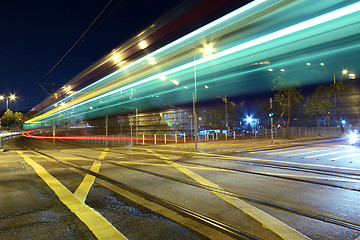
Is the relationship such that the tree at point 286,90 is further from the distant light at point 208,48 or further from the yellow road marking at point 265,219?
the yellow road marking at point 265,219

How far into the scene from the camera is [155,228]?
12.2 ft

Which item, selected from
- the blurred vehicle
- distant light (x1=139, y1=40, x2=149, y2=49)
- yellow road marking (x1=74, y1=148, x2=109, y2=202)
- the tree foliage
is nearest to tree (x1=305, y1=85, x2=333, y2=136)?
the blurred vehicle

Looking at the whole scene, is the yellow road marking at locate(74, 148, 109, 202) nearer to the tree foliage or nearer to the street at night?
the street at night

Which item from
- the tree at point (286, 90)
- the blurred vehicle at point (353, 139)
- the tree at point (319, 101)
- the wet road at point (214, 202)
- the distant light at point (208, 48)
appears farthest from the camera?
the tree at point (319, 101)

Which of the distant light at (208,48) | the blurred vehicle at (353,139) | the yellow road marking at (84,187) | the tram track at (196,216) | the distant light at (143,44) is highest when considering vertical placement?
the distant light at (143,44)

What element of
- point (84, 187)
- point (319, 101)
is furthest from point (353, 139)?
point (84, 187)

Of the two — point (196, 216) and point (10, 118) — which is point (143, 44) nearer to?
point (196, 216)

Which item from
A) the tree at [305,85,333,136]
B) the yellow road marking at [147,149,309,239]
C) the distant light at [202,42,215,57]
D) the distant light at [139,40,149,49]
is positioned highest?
the distant light at [139,40,149,49]

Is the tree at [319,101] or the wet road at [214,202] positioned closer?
the wet road at [214,202]

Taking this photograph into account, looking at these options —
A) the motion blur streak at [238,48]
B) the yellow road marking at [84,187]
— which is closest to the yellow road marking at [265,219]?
the yellow road marking at [84,187]

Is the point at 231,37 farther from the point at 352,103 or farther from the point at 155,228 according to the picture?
the point at 352,103

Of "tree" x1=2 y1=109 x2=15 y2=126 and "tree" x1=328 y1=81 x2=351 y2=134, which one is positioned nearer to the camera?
"tree" x1=328 y1=81 x2=351 y2=134

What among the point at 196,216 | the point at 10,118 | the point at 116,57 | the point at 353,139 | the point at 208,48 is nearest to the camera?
the point at 196,216

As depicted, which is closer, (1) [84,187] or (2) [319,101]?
(1) [84,187]
